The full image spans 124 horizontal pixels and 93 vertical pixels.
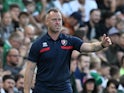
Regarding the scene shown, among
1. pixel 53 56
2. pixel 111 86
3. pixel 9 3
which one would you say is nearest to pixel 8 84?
pixel 111 86

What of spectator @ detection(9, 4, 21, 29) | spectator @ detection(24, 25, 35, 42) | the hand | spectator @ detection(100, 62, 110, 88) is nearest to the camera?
the hand

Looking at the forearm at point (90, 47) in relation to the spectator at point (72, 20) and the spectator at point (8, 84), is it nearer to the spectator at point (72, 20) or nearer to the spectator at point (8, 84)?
the spectator at point (8, 84)

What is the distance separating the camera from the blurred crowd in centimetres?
1284

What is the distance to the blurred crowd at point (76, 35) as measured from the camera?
12836 mm

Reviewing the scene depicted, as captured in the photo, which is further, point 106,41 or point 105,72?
point 105,72

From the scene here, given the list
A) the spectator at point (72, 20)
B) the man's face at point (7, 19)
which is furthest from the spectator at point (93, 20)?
the man's face at point (7, 19)

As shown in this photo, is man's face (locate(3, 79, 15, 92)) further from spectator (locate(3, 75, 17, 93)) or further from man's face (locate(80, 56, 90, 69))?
man's face (locate(80, 56, 90, 69))

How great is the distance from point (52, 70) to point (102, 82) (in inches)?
197

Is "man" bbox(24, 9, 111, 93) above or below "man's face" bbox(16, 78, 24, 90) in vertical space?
above

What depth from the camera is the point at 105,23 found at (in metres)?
17.1

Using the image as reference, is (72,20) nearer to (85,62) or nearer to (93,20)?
(93,20)

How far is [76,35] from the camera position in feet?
50.4

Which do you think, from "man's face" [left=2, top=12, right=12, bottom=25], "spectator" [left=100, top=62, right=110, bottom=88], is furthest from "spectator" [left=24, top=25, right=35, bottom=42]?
"spectator" [left=100, top=62, right=110, bottom=88]

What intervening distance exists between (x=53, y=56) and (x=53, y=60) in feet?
0.20
